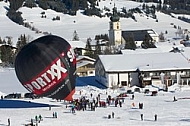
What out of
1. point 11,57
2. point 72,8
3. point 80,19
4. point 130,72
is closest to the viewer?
point 130,72

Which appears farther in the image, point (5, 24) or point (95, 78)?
point (5, 24)

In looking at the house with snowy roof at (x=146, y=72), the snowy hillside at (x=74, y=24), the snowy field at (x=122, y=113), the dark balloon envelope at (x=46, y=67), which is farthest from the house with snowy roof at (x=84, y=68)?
the snowy hillside at (x=74, y=24)

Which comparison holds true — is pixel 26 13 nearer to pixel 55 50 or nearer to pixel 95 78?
pixel 95 78

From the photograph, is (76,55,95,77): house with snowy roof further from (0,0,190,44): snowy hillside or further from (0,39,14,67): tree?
(0,0,190,44): snowy hillside

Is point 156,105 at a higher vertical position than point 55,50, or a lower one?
lower

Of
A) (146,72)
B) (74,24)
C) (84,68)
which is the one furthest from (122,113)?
(74,24)

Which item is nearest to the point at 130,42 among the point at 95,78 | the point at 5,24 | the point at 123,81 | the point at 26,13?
the point at 95,78

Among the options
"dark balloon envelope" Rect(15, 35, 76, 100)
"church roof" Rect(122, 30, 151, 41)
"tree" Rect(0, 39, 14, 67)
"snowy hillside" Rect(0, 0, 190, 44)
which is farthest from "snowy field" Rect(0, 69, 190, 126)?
"snowy hillside" Rect(0, 0, 190, 44)
